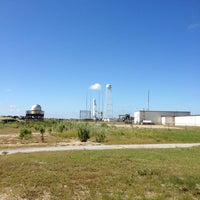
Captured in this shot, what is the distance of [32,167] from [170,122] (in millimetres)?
73834

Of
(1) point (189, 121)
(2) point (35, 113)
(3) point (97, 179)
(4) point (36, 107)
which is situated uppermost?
(4) point (36, 107)

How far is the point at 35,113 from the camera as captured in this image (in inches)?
3750

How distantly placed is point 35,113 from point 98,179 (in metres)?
89.2

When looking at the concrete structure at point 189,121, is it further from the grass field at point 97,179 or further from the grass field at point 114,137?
the grass field at point 97,179

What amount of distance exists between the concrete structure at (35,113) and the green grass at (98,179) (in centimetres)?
8463

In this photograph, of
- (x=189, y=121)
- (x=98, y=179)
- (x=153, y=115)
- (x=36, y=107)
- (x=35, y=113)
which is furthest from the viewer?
(x=36, y=107)

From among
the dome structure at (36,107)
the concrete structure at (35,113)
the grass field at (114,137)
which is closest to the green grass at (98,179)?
the grass field at (114,137)

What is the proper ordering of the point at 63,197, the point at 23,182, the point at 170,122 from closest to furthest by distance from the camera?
the point at 63,197 < the point at 23,182 < the point at 170,122

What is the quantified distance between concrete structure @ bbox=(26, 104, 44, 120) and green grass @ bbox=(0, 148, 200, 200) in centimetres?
8463

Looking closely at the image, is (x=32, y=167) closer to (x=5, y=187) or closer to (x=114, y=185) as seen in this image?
(x=5, y=187)

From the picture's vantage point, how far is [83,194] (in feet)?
25.2

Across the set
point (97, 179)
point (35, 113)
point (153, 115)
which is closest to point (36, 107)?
point (35, 113)

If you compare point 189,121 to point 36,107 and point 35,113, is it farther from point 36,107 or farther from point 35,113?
point 36,107

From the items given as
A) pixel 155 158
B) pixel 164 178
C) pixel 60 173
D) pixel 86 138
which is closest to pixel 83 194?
pixel 60 173
